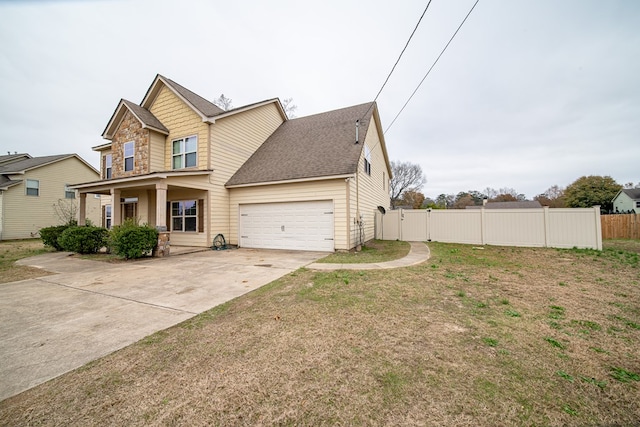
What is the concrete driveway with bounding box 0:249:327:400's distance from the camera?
269 centimetres

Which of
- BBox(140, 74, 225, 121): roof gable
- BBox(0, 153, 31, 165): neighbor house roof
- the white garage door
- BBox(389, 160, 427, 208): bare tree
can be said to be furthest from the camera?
BBox(389, 160, 427, 208): bare tree

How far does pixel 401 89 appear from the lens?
8.36 metres

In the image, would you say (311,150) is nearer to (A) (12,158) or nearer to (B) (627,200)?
(A) (12,158)

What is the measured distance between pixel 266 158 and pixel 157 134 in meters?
5.58

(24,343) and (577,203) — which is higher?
(577,203)

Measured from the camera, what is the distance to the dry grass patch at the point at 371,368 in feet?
5.95

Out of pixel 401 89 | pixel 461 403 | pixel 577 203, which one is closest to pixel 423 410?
pixel 461 403

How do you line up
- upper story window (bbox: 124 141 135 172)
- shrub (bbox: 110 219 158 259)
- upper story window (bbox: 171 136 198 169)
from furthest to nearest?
upper story window (bbox: 124 141 135 172)
upper story window (bbox: 171 136 198 169)
shrub (bbox: 110 219 158 259)

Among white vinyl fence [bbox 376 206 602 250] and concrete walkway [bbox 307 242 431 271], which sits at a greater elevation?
white vinyl fence [bbox 376 206 602 250]

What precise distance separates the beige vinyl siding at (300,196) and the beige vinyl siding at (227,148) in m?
0.46

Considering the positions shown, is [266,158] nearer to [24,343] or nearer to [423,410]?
[24,343]

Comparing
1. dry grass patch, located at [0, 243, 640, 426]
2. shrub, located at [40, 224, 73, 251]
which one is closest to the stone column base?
shrub, located at [40, 224, 73, 251]

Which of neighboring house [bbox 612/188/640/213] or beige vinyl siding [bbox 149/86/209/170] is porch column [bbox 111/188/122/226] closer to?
beige vinyl siding [bbox 149/86/209/170]

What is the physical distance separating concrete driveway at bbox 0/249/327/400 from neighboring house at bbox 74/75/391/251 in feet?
10.3
